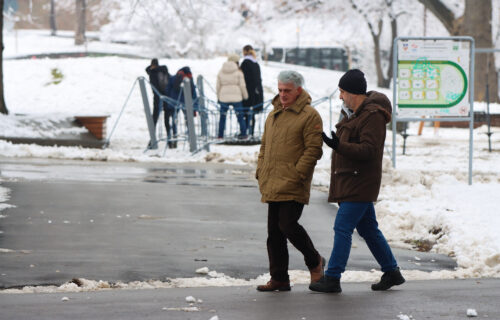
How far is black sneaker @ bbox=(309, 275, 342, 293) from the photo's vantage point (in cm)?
639

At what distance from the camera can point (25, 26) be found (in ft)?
217

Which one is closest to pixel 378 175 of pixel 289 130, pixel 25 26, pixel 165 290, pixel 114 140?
pixel 289 130

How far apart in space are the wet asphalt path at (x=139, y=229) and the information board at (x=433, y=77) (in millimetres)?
2585

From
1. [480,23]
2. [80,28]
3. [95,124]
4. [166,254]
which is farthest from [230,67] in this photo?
[80,28]

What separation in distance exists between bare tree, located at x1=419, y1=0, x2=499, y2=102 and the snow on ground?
282 cm

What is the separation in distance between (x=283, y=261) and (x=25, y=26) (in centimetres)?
6271

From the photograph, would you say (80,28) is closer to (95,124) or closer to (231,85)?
(95,124)

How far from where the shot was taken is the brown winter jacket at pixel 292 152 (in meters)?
6.27

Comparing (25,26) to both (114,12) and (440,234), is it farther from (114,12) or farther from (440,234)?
(440,234)

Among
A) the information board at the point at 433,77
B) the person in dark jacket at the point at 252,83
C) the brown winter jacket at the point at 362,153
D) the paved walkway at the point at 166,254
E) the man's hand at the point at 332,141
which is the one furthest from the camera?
the person in dark jacket at the point at 252,83

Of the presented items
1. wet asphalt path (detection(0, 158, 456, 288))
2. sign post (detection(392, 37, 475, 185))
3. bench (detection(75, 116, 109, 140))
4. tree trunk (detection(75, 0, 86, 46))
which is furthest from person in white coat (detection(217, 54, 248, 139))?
tree trunk (detection(75, 0, 86, 46))

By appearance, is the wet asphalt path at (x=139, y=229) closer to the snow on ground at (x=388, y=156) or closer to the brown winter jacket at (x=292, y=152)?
the snow on ground at (x=388, y=156)

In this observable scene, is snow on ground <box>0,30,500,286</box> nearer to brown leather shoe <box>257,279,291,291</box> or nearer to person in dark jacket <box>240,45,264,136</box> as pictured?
brown leather shoe <box>257,279,291,291</box>

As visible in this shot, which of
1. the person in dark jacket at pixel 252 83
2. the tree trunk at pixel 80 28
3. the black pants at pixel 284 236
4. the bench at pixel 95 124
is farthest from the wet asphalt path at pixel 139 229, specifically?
the tree trunk at pixel 80 28
